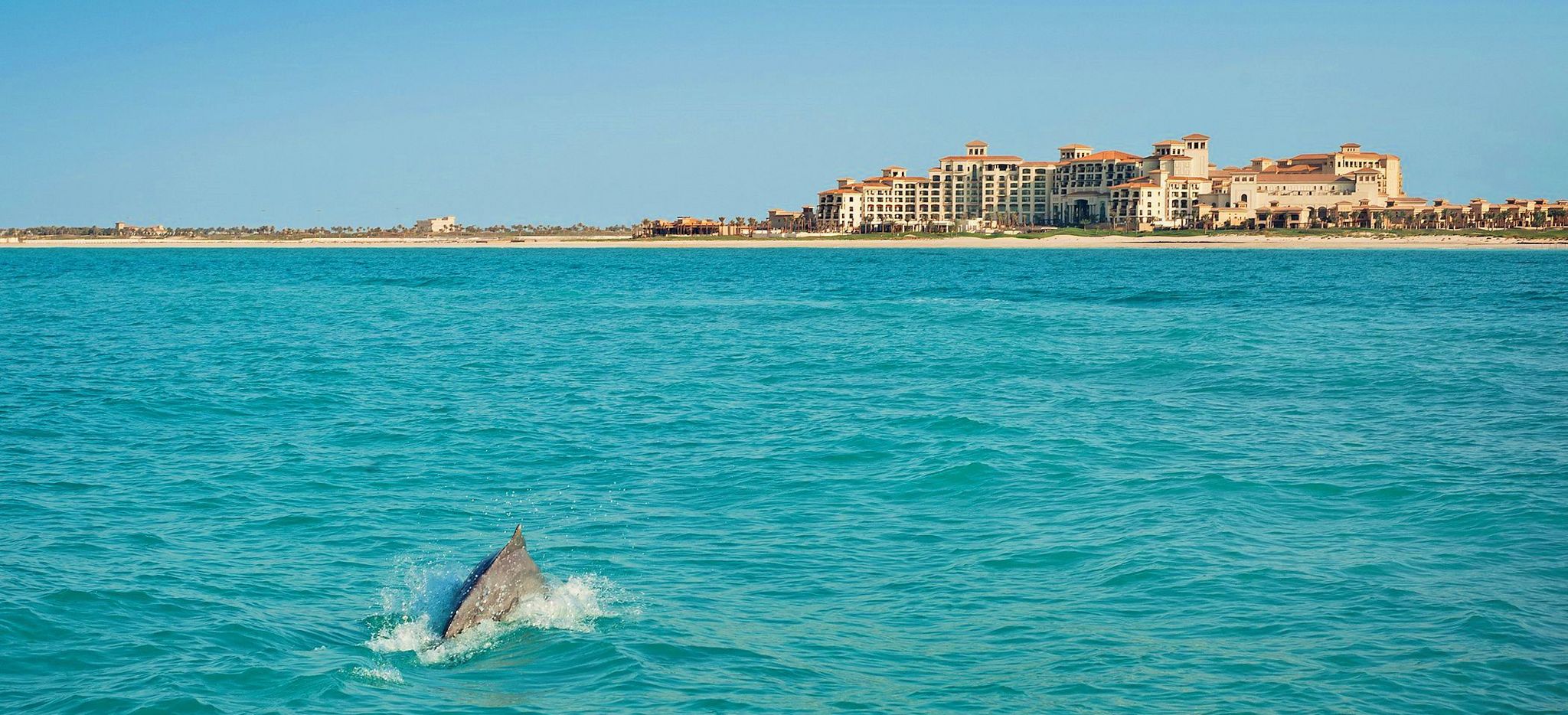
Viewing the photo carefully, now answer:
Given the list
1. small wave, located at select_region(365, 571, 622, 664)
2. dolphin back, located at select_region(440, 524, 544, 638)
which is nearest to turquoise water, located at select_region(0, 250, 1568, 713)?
small wave, located at select_region(365, 571, 622, 664)

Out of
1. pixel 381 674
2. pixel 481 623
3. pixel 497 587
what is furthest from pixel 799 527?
pixel 381 674

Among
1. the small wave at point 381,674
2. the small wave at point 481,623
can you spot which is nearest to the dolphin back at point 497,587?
the small wave at point 481,623

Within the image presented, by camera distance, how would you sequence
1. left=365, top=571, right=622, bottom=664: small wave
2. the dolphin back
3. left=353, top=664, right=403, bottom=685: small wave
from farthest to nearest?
the dolphin back
left=365, top=571, right=622, bottom=664: small wave
left=353, top=664, right=403, bottom=685: small wave

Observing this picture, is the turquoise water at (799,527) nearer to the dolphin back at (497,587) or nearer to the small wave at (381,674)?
the small wave at (381,674)

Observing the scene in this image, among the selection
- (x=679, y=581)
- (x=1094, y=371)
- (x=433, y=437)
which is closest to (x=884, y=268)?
(x=1094, y=371)

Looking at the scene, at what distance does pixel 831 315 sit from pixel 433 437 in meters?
33.7

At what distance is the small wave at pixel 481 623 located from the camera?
11023mm

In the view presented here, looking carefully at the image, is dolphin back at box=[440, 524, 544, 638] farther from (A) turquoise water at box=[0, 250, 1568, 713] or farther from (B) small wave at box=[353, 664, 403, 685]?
(B) small wave at box=[353, 664, 403, 685]

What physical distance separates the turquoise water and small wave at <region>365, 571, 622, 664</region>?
5cm

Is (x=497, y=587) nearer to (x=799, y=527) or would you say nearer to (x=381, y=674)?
(x=381, y=674)

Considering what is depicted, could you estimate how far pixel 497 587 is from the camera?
38.3 ft

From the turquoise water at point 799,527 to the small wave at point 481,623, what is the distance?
49 millimetres

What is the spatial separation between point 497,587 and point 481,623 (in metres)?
0.38

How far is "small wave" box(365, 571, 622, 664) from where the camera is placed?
1102 cm
